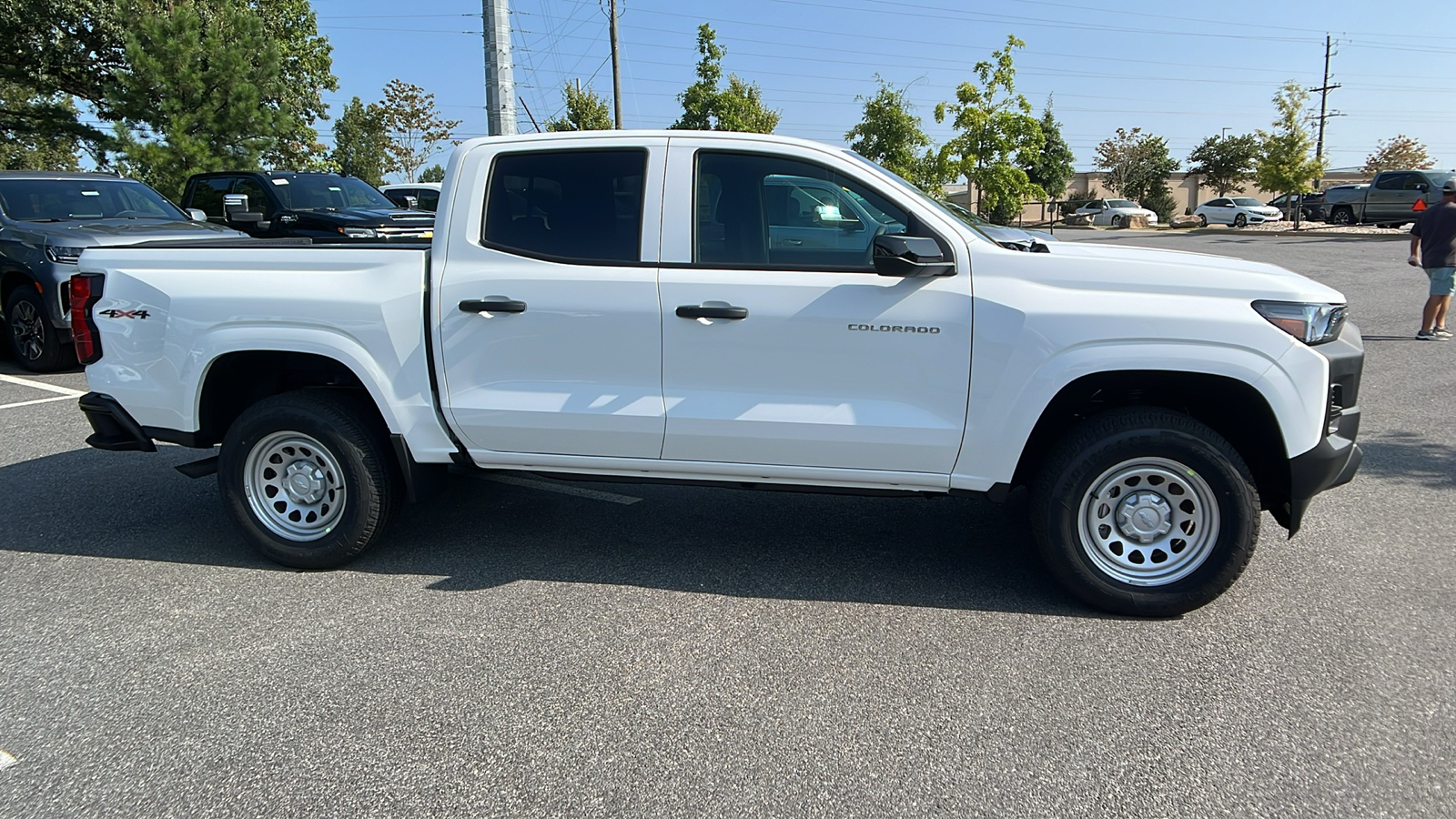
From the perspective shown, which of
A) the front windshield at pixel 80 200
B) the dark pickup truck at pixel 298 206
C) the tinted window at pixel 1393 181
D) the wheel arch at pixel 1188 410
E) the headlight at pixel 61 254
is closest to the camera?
the wheel arch at pixel 1188 410

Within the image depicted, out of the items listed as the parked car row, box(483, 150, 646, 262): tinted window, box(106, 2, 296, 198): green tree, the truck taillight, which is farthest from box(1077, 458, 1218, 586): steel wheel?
box(106, 2, 296, 198): green tree

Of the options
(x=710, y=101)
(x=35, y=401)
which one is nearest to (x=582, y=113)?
(x=710, y=101)

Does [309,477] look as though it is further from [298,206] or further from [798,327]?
[298,206]

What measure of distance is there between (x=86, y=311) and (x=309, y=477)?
1360 mm

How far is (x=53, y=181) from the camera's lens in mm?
10594

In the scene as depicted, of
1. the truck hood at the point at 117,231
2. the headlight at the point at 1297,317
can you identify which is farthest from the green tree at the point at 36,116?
the headlight at the point at 1297,317

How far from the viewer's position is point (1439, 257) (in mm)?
10617

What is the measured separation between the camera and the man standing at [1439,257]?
10578mm

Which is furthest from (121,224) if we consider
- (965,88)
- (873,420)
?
(965,88)

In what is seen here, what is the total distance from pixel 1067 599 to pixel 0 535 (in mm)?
5407

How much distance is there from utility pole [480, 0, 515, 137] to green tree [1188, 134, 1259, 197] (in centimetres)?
5164

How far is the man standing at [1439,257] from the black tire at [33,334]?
14.4 metres

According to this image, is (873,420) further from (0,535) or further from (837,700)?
(0,535)

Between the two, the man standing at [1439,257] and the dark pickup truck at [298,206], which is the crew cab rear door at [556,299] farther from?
the man standing at [1439,257]
